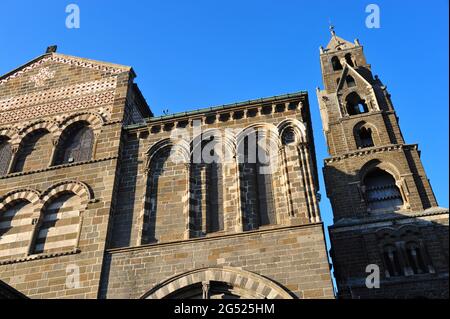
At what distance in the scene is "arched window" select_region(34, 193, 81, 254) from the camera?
15.9 m

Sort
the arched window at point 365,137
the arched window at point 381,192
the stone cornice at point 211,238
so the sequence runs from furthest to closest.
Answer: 1. the arched window at point 365,137
2. the arched window at point 381,192
3. the stone cornice at point 211,238

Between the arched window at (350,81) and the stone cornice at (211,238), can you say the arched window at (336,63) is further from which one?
the stone cornice at (211,238)

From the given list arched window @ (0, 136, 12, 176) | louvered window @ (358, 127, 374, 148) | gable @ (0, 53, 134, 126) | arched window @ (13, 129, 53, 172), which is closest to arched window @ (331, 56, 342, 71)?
louvered window @ (358, 127, 374, 148)

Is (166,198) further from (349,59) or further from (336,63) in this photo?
(349,59)

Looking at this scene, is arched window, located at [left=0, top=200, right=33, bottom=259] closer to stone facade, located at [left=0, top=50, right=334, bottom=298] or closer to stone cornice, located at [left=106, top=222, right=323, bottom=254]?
stone facade, located at [left=0, top=50, right=334, bottom=298]

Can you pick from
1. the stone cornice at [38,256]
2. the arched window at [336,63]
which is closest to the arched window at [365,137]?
the arched window at [336,63]

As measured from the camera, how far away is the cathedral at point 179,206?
1410 centimetres

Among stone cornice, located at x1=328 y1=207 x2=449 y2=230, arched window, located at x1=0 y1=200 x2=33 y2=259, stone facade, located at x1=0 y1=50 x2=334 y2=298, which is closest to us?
stone facade, located at x1=0 y1=50 x2=334 y2=298

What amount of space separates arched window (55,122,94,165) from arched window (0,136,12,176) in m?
2.27

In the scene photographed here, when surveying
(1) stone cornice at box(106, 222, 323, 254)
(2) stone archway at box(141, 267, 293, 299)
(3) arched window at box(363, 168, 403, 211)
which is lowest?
(2) stone archway at box(141, 267, 293, 299)

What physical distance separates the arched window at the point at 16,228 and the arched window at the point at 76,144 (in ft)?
7.82

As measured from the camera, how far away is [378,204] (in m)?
24.8
